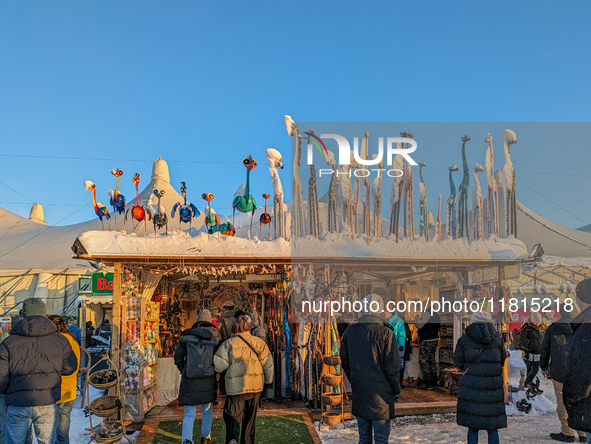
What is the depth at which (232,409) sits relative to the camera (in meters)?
3.89

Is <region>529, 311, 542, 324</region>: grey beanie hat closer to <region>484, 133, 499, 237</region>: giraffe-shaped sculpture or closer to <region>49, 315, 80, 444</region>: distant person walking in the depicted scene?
<region>484, 133, 499, 237</region>: giraffe-shaped sculpture

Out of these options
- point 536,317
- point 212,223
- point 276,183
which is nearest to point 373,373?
point 212,223

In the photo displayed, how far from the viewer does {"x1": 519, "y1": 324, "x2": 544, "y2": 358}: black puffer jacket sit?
634cm

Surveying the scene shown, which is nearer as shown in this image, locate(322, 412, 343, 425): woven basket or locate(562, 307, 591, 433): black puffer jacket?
locate(562, 307, 591, 433): black puffer jacket

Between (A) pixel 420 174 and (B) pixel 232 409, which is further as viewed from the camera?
(A) pixel 420 174

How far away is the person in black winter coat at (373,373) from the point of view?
10.9 feet

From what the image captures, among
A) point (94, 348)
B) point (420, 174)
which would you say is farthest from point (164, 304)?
point (420, 174)

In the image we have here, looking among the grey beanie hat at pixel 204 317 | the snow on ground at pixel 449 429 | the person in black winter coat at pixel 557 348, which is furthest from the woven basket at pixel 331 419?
the person in black winter coat at pixel 557 348

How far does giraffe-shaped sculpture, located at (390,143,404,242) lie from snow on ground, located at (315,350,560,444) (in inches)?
106

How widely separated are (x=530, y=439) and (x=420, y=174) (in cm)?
389

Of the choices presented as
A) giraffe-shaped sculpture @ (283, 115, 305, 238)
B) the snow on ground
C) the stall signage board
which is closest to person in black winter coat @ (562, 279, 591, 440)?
the snow on ground

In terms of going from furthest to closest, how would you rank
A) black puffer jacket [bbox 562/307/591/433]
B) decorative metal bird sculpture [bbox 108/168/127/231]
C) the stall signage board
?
the stall signage board
decorative metal bird sculpture [bbox 108/168/127/231]
black puffer jacket [bbox 562/307/591/433]

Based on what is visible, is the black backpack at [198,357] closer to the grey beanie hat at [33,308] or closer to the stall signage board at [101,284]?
the grey beanie hat at [33,308]

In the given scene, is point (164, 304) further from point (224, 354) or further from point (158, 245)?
point (224, 354)
